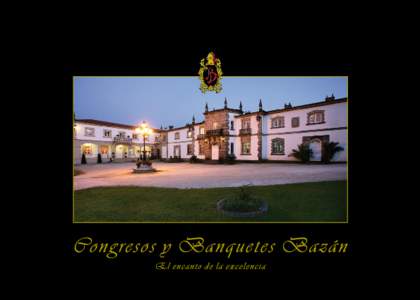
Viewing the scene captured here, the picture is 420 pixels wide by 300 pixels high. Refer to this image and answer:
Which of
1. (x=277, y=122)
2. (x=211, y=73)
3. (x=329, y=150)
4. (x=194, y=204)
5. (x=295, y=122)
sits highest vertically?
(x=277, y=122)

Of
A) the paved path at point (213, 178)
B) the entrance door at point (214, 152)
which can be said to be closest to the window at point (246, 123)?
the entrance door at point (214, 152)

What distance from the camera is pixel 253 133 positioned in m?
17.4

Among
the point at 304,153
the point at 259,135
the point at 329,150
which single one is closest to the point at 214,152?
the point at 259,135

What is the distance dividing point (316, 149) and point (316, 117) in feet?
8.44

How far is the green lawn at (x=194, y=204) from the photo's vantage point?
399cm

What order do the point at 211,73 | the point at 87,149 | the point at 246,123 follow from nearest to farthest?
1. the point at 211,73
2. the point at 87,149
3. the point at 246,123

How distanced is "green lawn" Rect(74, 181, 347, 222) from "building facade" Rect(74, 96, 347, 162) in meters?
7.36

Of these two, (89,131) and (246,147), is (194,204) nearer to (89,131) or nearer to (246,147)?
(246,147)

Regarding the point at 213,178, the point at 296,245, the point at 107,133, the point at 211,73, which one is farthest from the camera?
the point at 107,133

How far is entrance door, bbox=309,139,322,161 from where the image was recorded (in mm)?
12991

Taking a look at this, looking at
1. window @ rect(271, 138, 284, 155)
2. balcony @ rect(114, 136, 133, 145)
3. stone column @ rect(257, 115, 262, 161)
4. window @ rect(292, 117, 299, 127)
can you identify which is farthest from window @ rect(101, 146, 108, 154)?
window @ rect(292, 117, 299, 127)

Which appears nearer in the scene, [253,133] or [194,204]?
[194,204]
